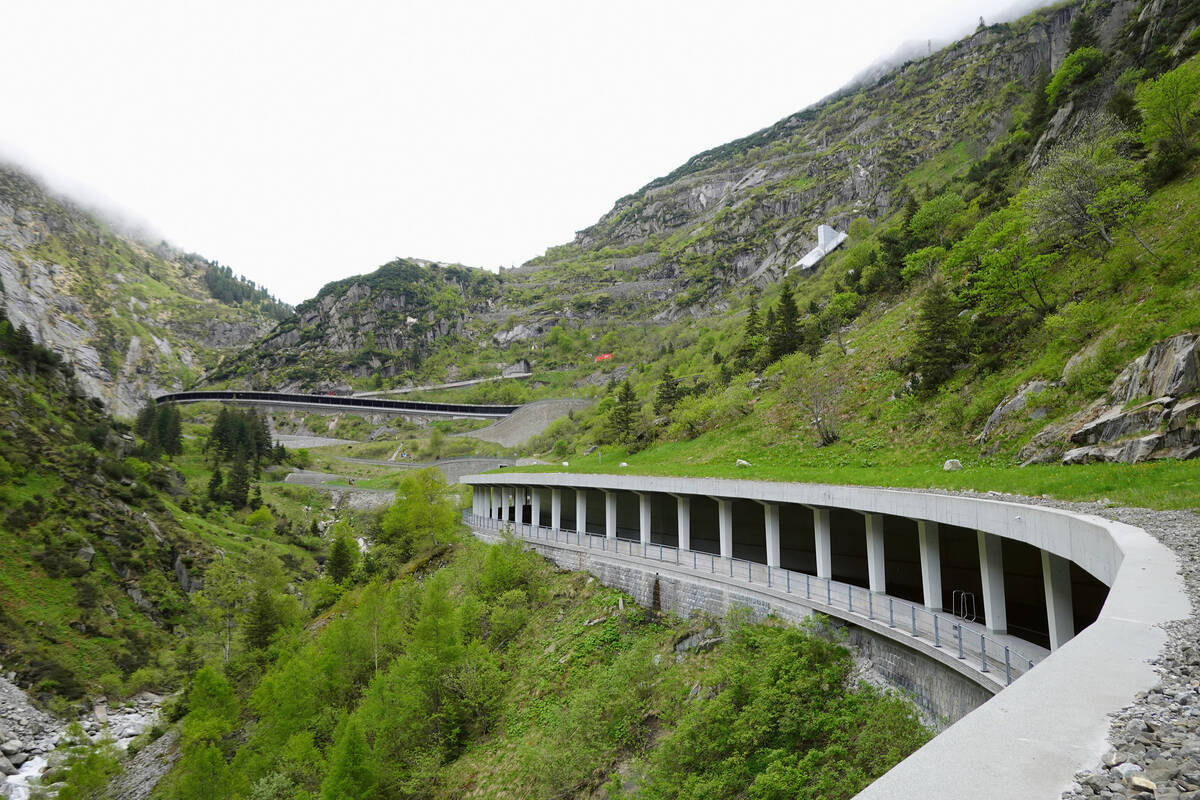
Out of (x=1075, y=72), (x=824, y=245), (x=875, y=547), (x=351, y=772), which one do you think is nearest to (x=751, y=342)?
(x=1075, y=72)

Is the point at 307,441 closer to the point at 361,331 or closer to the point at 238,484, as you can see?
the point at 238,484

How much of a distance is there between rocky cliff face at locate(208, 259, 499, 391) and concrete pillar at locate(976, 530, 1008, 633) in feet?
450

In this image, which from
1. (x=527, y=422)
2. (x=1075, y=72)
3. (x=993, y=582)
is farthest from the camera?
(x=527, y=422)

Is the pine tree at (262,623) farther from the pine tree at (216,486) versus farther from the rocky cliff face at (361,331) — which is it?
the rocky cliff face at (361,331)

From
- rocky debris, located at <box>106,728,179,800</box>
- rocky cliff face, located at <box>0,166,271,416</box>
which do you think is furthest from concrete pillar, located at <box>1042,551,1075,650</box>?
rocky cliff face, located at <box>0,166,271,416</box>

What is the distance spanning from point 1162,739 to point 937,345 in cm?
2484

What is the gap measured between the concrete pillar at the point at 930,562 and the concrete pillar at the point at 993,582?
117 centimetres

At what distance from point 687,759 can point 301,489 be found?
67659 millimetres

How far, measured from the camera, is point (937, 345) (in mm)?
24312

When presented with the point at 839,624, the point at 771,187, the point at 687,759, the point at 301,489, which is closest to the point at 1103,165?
the point at 839,624

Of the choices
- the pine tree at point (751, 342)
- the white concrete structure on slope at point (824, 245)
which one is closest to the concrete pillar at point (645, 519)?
the pine tree at point (751, 342)

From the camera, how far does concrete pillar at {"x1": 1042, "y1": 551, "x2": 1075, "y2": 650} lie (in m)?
9.75

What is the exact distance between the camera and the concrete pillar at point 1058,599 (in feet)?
32.0

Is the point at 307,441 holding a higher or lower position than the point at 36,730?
higher
